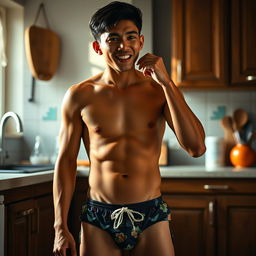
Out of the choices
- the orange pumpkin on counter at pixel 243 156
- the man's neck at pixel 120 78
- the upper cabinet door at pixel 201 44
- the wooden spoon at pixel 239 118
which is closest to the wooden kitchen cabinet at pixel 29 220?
the man's neck at pixel 120 78

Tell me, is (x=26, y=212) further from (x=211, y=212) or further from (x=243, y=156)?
(x=243, y=156)

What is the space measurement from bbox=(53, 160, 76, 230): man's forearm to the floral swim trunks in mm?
101

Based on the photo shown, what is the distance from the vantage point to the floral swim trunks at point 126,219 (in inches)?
67.6

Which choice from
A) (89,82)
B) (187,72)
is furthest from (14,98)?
(89,82)

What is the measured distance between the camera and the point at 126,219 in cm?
174

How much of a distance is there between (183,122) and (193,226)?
1.57 meters

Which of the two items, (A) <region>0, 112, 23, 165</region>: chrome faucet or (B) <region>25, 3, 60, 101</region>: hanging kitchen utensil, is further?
(B) <region>25, 3, 60, 101</region>: hanging kitchen utensil

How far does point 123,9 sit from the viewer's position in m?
1.71

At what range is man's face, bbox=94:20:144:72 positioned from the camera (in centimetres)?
169

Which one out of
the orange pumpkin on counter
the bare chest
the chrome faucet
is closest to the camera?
the bare chest

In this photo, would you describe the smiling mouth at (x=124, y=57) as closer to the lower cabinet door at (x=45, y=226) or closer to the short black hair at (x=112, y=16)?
the short black hair at (x=112, y=16)

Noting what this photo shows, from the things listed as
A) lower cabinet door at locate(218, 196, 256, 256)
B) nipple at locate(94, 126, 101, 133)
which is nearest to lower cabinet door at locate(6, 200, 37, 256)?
nipple at locate(94, 126, 101, 133)

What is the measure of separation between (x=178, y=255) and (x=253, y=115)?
1.25 meters

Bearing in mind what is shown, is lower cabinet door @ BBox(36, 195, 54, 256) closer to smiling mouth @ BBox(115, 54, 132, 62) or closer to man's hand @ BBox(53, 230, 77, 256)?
man's hand @ BBox(53, 230, 77, 256)
